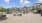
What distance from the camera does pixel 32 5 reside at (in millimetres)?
1131

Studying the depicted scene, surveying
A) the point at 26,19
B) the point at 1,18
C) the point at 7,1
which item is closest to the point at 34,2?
the point at 26,19

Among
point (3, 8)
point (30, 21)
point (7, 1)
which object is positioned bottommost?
point (30, 21)

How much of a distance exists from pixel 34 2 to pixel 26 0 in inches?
6.2

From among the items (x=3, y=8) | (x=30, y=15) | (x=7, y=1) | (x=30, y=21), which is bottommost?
(x=30, y=21)

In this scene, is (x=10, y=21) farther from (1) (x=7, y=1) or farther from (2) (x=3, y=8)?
(1) (x=7, y=1)

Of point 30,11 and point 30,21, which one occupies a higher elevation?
point 30,11

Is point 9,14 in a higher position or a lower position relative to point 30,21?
higher

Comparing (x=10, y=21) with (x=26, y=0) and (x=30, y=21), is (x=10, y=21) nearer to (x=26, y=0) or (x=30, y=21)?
(x=30, y=21)

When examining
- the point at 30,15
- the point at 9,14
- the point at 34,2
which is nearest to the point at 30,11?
the point at 30,15

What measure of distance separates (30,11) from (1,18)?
1.87 ft

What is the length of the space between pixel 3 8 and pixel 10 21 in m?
0.29

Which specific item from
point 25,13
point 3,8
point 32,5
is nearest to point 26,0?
point 32,5

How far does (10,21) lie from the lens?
111cm

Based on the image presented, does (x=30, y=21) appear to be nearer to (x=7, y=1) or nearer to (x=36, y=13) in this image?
(x=36, y=13)
